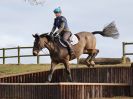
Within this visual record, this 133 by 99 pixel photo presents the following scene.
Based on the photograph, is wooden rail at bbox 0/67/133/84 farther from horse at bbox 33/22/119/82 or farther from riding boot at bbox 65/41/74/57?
riding boot at bbox 65/41/74/57

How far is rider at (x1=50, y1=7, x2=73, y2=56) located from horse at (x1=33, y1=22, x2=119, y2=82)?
0.71 feet

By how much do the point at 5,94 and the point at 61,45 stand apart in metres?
2.79

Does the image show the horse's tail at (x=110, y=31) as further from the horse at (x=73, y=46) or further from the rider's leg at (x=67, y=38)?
the rider's leg at (x=67, y=38)

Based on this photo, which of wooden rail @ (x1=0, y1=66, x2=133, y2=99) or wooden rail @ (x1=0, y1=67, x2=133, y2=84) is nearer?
wooden rail @ (x1=0, y1=66, x2=133, y2=99)

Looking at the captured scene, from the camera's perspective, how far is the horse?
2289 cm

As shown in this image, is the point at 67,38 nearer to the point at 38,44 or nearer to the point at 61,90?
the point at 38,44

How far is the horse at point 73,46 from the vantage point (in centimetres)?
2289

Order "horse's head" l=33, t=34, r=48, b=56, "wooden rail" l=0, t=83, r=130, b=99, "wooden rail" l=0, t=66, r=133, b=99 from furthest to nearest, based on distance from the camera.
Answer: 1. "horse's head" l=33, t=34, r=48, b=56
2. "wooden rail" l=0, t=66, r=133, b=99
3. "wooden rail" l=0, t=83, r=130, b=99

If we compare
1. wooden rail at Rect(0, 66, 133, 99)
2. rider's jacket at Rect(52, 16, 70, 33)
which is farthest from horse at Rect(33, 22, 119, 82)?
wooden rail at Rect(0, 66, 133, 99)

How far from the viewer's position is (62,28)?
23.3 metres

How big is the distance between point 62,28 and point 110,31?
294 cm

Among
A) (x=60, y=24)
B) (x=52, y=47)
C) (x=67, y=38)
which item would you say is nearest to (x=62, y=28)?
(x=60, y=24)

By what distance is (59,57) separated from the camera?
916 inches

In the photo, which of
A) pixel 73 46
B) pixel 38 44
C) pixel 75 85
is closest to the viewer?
pixel 75 85
